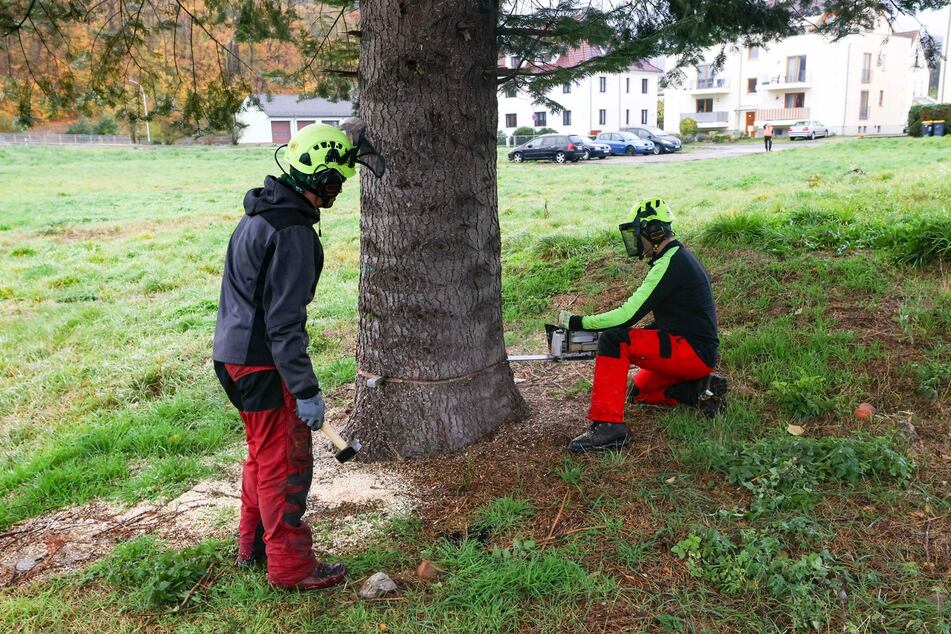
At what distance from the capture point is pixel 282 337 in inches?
110

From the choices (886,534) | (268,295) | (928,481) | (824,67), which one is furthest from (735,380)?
(824,67)

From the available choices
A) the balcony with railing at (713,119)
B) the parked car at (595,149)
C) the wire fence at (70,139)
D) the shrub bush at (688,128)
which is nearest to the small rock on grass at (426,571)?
the parked car at (595,149)

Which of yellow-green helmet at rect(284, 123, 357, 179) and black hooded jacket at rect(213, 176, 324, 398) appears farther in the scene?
yellow-green helmet at rect(284, 123, 357, 179)

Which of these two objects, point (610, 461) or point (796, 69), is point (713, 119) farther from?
point (610, 461)

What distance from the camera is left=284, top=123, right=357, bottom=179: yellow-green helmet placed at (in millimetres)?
2930

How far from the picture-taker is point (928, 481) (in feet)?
11.7

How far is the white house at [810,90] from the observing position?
47719mm

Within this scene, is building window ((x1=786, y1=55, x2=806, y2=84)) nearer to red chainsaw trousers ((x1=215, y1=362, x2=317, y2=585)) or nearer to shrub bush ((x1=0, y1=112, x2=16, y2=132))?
shrub bush ((x1=0, y1=112, x2=16, y2=132))

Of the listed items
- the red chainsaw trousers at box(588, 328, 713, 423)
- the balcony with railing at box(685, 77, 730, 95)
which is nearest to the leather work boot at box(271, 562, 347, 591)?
the red chainsaw trousers at box(588, 328, 713, 423)

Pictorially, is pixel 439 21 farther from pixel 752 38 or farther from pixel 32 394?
pixel 32 394

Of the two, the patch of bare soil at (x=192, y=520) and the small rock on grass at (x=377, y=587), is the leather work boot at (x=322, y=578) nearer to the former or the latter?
the small rock on grass at (x=377, y=587)

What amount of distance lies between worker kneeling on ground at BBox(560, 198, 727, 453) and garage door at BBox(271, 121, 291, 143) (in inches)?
2533

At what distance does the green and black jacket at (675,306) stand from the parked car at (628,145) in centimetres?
2936

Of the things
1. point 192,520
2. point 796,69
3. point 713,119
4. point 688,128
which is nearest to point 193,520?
point 192,520
